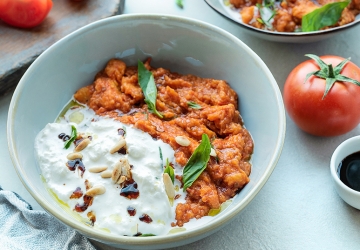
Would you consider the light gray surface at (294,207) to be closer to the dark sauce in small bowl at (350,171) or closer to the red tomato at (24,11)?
the dark sauce in small bowl at (350,171)

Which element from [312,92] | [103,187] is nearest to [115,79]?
[103,187]

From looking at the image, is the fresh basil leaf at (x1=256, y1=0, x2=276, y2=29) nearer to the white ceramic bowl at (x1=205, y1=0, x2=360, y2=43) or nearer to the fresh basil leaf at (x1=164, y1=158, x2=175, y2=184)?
the white ceramic bowl at (x1=205, y1=0, x2=360, y2=43)

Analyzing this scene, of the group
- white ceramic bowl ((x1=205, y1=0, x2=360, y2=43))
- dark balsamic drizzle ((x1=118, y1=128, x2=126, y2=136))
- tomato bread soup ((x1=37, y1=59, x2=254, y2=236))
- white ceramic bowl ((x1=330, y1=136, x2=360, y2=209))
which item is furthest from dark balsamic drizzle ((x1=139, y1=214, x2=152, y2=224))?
white ceramic bowl ((x1=205, y1=0, x2=360, y2=43))

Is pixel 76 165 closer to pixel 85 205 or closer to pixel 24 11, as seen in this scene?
pixel 85 205

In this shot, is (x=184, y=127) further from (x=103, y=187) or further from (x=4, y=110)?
(x=4, y=110)

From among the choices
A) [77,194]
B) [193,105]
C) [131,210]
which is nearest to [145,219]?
[131,210]

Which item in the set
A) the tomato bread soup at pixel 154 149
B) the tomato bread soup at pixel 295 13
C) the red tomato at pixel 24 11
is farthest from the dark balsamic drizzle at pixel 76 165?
the tomato bread soup at pixel 295 13
